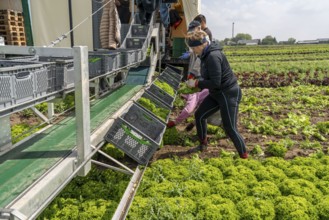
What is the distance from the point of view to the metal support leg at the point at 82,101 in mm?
2805

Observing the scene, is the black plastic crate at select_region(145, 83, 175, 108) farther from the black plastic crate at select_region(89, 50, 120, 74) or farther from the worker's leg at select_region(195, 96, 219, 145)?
the black plastic crate at select_region(89, 50, 120, 74)

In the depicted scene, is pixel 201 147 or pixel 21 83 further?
pixel 201 147

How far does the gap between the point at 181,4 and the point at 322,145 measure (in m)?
7.52

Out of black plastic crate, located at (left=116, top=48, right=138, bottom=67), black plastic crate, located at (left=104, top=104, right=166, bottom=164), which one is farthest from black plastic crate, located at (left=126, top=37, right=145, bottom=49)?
black plastic crate, located at (left=104, top=104, right=166, bottom=164)

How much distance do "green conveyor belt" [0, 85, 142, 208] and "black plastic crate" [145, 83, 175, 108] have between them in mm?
1892

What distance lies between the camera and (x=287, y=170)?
4523 millimetres

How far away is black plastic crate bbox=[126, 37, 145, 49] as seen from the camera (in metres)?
7.37

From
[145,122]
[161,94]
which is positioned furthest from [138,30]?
[145,122]

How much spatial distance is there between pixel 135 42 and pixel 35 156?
470 cm

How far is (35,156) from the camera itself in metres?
3.18

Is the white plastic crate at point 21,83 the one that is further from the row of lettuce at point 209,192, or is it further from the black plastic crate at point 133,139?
the row of lettuce at point 209,192

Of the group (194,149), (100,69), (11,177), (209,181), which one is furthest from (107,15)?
(11,177)

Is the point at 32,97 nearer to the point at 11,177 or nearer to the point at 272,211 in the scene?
the point at 11,177

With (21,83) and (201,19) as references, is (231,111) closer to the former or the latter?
(201,19)
